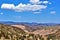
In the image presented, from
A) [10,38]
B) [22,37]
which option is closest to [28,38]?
[22,37]

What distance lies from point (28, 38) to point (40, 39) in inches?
112

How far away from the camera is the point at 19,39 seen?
97.7 ft

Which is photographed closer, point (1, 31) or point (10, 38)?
point (10, 38)

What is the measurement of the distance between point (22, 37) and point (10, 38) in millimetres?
2657

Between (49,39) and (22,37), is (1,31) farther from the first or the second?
(49,39)

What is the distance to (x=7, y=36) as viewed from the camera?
1170 inches

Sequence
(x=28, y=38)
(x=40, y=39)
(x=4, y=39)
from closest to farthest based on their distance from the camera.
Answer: (x=4, y=39) < (x=28, y=38) < (x=40, y=39)


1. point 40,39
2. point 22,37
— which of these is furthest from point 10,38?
point 40,39

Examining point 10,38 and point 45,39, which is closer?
point 10,38

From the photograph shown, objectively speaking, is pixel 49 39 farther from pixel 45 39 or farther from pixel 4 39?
pixel 4 39

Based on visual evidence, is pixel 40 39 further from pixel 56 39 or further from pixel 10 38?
pixel 10 38

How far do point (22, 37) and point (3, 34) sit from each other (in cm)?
291

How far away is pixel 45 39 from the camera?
34.0m

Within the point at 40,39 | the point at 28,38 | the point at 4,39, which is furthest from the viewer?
the point at 40,39
